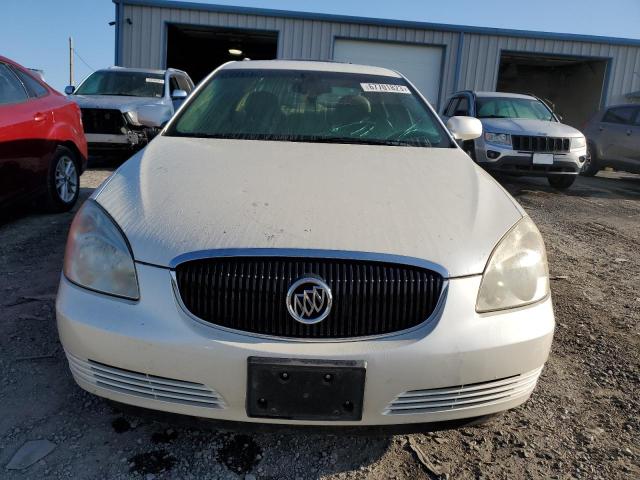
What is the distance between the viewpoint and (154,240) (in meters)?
1.85

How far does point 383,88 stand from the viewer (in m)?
3.44

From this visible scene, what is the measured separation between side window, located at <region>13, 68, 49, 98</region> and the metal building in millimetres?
10596

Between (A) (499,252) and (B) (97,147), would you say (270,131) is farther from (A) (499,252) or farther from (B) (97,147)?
(B) (97,147)

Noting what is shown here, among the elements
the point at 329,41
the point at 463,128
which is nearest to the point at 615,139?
the point at 329,41

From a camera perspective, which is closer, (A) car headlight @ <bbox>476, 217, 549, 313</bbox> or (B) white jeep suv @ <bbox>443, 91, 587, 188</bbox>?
(A) car headlight @ <bbox>476, 217, 549, 313</bbox>

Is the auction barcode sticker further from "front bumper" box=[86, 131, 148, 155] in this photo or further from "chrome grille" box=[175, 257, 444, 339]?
"front bumper" box=[86, 131, 148, 155]

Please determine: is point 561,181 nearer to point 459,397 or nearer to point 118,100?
point 118,100

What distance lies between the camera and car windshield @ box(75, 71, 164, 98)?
937 centimetres

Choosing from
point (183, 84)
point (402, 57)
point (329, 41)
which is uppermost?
point (329, 41)

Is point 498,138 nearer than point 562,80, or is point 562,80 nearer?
point 498,138

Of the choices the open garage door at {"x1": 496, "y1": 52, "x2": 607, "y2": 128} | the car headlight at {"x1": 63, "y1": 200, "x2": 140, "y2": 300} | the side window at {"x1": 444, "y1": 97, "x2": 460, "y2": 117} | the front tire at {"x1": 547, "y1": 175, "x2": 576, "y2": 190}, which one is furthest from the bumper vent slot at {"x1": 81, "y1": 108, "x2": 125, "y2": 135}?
the open garage door at {"x1": 496, "y1": 52, "x2": 607, "y2": 128}

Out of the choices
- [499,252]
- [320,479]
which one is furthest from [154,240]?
[499,252]

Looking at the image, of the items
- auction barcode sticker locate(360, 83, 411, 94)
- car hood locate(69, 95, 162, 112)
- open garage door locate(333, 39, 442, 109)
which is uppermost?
open garage door locate(333, 39, 442, 109)

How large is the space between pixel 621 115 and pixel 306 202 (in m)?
11.2
